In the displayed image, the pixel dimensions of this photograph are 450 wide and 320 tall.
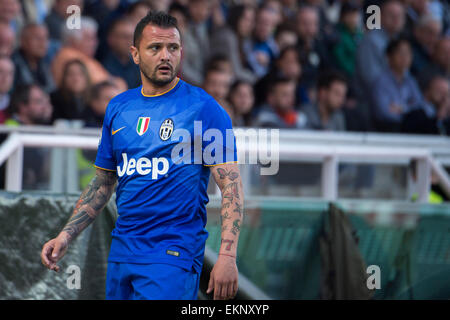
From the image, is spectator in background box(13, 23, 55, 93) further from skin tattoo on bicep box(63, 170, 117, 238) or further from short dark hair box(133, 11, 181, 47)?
short dark hair box(133, 11, 181, 47)

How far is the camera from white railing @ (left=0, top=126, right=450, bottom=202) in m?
4.38

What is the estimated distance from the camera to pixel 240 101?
6.98 m

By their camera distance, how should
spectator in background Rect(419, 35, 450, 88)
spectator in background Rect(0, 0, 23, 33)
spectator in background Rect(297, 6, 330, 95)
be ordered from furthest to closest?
spectator in background Rect(419, 35, 450, 88), spectator in background Rect(297, 6, 330, 95), spectator in background Rect(0, 0, 23, 33)

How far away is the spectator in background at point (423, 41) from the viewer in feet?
31.4

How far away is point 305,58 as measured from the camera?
8.61m

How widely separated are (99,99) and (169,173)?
11.7ft

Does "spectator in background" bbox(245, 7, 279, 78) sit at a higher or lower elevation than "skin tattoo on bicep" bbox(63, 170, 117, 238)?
higher

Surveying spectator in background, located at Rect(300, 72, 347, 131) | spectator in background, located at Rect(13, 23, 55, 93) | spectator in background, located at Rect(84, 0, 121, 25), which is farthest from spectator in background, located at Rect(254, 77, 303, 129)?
spectator in background, located at Rect(13, 23, 55, 93)

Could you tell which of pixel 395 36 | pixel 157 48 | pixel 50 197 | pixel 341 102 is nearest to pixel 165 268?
pixel 157 48

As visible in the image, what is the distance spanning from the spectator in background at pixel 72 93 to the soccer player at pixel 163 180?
138 inches

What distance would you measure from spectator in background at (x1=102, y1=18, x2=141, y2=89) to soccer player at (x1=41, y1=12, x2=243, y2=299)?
421 cm

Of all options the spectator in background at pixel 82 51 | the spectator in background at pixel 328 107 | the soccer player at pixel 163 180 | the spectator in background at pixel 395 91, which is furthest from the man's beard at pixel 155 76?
the spectator in background at pixel 395 91

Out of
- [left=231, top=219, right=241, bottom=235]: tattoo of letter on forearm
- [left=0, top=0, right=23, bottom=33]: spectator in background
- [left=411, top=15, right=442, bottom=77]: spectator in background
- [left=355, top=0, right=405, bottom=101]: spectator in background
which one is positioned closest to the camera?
[left=231, top=219, right=241, bottom=235]: tattoo of letter on forearm

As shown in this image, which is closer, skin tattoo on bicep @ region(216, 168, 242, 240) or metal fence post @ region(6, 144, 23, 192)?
skin tattoo on bicep @ region(216, 168, 242, 240)
